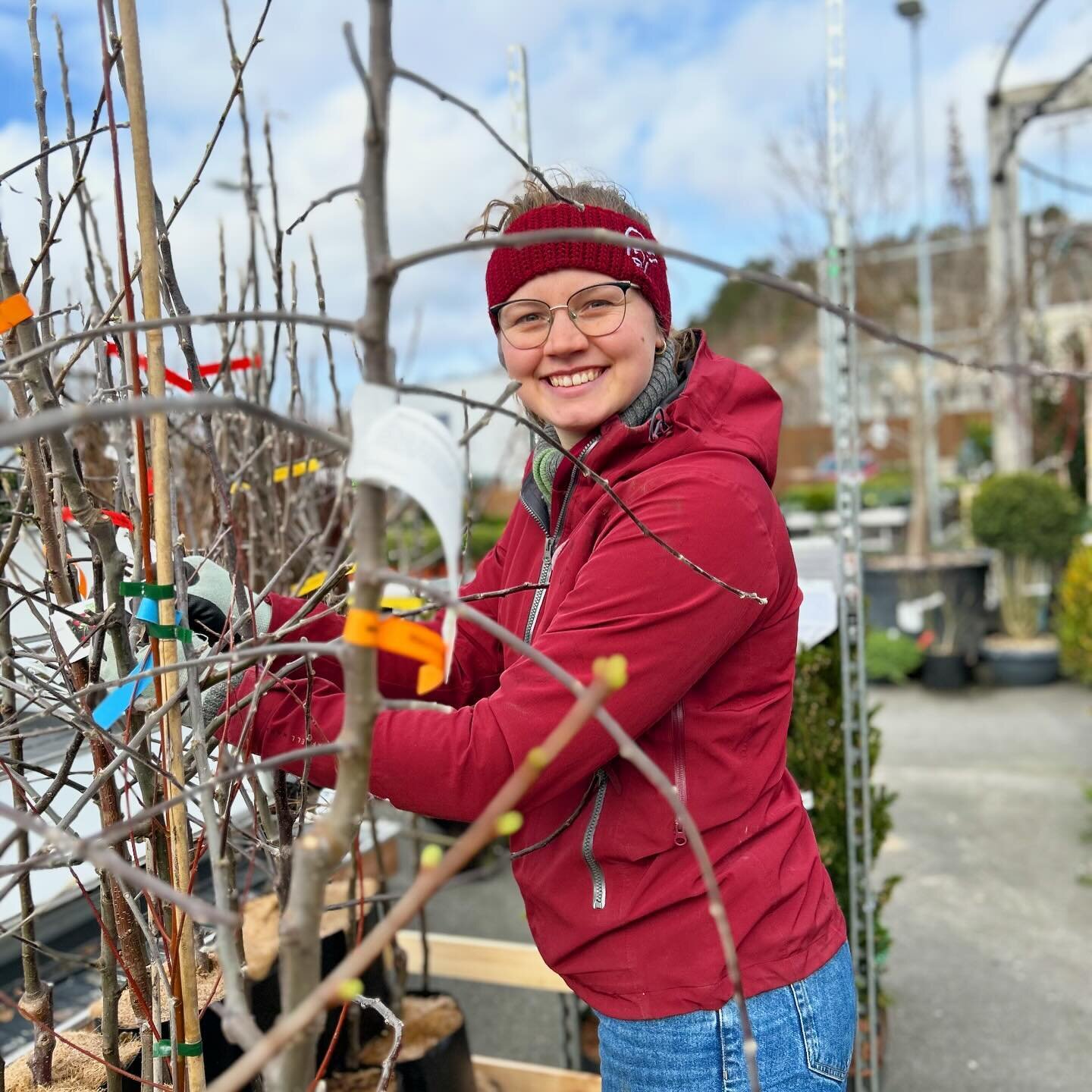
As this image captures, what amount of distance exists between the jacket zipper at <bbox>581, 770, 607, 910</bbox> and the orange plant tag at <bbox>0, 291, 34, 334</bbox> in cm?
89

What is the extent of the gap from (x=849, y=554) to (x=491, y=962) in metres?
1.46

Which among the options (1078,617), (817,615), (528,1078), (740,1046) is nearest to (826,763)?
(817,615)

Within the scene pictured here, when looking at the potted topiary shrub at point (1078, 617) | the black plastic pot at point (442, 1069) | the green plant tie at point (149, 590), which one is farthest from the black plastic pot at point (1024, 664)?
the green plant tie at point (149, 590)

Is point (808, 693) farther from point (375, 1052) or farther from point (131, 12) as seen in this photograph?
point (131, 12)

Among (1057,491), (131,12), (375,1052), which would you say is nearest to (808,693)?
(375,1052)

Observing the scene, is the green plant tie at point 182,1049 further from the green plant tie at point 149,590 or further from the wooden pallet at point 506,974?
the wooden pallet at point 506,974

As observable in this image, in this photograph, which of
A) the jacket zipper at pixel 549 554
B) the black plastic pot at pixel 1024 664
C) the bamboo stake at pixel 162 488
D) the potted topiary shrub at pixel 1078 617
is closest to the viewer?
the bamboo stake at pixel 162 488

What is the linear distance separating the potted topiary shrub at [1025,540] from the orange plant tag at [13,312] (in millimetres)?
8199

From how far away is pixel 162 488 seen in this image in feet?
3.62

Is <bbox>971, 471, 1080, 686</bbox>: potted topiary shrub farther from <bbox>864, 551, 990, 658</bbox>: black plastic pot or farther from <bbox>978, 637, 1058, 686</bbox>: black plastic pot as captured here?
<bbox>864, 551, 990, 658</bbox>: black plastic pot

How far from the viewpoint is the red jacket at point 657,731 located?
1.22 m

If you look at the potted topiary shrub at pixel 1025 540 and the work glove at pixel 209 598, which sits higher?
the work glove at pixel 209 598

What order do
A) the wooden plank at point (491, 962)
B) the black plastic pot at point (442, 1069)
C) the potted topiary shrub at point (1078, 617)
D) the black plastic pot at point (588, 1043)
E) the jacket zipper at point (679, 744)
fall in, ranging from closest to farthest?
the jacket zipper at point (679, 744) < the black plastic pot at point (442, 1069) < the wooden plank at point (491, 962) < the black plastic pot at point (588, 1043) < the potted topiary shrub at point (1078, 617)

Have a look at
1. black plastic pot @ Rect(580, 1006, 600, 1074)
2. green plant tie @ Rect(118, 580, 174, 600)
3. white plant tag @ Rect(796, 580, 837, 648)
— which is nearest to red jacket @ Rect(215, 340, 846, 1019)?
green plant tie @ Rect(118, 580, 174, 600)
